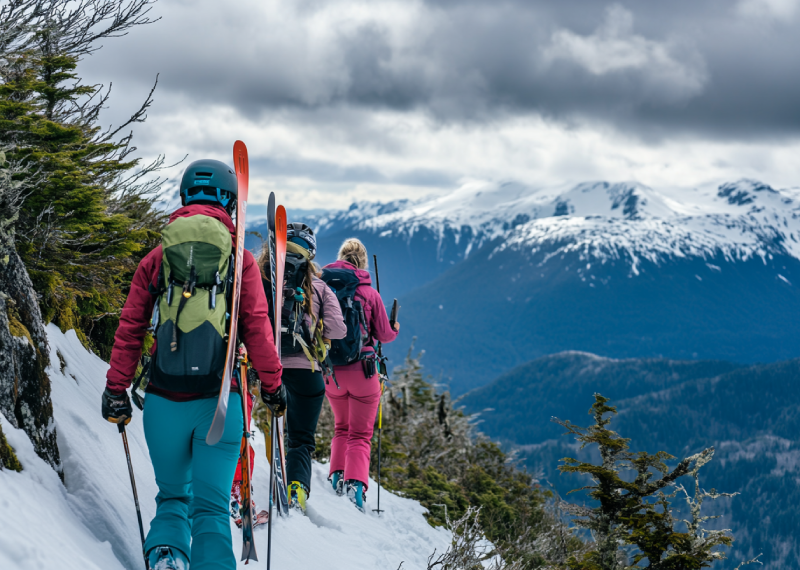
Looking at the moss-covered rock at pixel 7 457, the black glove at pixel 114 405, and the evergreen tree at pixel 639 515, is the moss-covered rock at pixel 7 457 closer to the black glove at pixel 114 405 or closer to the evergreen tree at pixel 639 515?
the black glove at pixel 114 405

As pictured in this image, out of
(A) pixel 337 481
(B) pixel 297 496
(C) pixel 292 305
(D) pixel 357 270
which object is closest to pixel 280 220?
(C) pixel 292 305

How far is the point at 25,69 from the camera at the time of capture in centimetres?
695

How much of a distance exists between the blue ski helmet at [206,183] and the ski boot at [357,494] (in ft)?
15.7

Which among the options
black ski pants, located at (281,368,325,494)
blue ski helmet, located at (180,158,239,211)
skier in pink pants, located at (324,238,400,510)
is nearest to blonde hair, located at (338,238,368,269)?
skier in pink pants, located at (324,238,400,510)

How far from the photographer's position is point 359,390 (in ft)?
23.6

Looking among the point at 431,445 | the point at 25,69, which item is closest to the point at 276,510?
the point at 25,69

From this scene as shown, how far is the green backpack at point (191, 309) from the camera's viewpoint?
3.48 m

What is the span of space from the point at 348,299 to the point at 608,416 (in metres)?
3.09

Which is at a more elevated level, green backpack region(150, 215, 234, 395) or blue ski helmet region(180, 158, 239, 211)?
blue ski helmet region(180, 158, 239, 211)

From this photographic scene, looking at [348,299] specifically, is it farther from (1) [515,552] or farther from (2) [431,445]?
(2) [431,445]

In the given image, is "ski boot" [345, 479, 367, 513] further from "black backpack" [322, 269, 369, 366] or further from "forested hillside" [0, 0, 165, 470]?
"forested hillside" [0, 0, 165, 470]

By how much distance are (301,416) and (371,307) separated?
59.6 inches

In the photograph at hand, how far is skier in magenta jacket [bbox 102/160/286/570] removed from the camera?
359cm

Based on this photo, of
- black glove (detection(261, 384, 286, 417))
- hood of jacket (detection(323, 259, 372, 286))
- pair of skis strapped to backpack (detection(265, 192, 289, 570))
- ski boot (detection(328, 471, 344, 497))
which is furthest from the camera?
ski boot (detection(328, 471, 344, 497))
